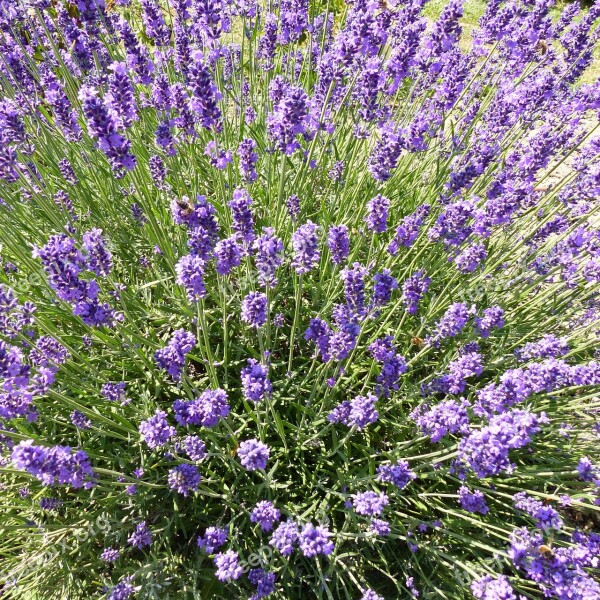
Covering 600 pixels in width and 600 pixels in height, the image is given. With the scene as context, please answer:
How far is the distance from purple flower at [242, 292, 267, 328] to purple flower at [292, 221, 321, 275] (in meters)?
0.22

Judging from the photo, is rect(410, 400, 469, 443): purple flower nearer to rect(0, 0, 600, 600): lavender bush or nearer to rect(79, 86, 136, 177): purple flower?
rect(0, 0, 600, 600): lavender bush

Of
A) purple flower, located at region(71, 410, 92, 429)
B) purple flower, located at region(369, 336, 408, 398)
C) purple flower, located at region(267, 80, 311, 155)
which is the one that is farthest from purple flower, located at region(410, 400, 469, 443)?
purple flower, located at region(71, 410, 92, 429)

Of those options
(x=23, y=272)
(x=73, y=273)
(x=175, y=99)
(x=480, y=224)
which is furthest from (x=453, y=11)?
(x=23, y=272)

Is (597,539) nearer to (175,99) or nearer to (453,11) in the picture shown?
(453,11)

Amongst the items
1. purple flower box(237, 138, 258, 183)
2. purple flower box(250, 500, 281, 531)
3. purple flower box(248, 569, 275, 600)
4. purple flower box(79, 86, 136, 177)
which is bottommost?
purple flower box(248, 569, 275, 600)

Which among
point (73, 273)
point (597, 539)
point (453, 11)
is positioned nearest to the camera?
point (73, 273)

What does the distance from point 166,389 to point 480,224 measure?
7.78ft

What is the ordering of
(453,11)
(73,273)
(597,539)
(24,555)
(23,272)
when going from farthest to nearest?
(23,272) < (453,11) < (24,555) < (597,539) < (73,273)

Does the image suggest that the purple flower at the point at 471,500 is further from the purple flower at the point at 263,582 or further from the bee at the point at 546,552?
the purple flower at the point at 263,582

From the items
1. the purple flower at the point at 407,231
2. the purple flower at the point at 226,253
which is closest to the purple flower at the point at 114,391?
the purple flower at the point at 226,253

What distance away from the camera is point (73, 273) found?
1853 millimetres

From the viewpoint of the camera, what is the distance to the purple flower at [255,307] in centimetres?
209

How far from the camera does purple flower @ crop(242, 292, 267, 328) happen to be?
6.87 feet

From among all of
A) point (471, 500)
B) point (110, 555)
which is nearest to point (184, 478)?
point (110, 555)
